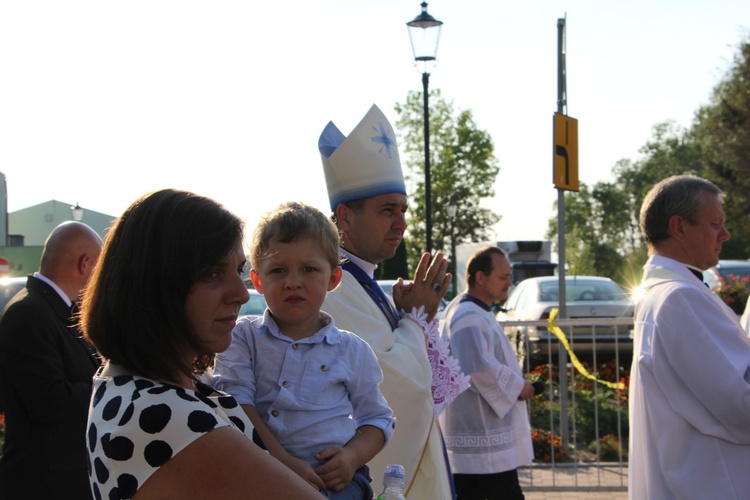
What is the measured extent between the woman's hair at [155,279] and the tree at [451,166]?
129 ft

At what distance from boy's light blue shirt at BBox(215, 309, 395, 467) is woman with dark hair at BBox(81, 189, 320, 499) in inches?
21.1

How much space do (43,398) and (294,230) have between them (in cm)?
189

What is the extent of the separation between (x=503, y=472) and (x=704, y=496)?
2098mm

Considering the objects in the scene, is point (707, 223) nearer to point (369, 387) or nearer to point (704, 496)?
point (704, 496)

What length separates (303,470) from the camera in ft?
7.11

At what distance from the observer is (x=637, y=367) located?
3902 mm

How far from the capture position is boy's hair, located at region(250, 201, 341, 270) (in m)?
2.49

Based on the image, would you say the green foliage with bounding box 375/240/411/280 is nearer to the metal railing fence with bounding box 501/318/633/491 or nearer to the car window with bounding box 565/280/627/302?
the car window with bounding box 565/280/627/302

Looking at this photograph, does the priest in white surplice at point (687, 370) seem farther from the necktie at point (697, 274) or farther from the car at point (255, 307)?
the car at point (255, 307)

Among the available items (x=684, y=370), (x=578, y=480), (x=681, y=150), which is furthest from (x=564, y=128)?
(x=681, y=150)

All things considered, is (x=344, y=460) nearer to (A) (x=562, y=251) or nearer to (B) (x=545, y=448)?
(A) (x=562, y=251)

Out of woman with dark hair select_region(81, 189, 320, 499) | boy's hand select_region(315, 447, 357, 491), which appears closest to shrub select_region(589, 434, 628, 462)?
boy's hand select_region(315, 447, 357, 491)

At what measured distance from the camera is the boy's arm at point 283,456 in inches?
85.4

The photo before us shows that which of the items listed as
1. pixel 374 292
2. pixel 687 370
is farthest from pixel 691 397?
pixel 374 292
